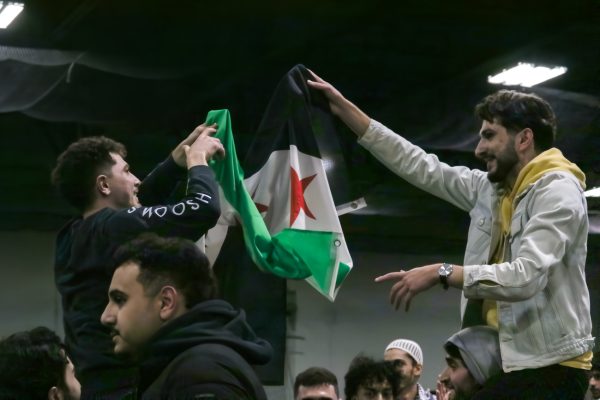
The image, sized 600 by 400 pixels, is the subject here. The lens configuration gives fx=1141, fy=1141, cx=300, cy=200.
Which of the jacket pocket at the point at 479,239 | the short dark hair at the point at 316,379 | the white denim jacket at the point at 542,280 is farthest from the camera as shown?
the short dark hair at the point at 316,379

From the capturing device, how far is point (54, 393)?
2.90 metres

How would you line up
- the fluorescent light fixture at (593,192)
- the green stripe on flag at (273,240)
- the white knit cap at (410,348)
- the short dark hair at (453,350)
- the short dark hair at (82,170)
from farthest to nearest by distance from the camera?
the fluorescent light fixture at (593,192) → the white knit cap at (410,348) → the green stripe on flag at (273,240) → the short dark hair at (82,170) → the short dark hair at (453,350)

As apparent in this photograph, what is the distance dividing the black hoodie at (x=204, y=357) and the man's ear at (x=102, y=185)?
1031mm

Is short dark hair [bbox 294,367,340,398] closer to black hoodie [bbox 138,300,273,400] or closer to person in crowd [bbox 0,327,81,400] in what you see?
person in crowd [bbox 0,327,81,400]

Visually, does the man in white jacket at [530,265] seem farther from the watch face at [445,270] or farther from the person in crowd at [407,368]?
the person in crowd at [407,368]

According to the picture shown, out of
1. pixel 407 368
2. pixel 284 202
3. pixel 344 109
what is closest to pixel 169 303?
pixel 284 202

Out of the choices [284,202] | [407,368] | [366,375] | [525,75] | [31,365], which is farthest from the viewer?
[525,75]

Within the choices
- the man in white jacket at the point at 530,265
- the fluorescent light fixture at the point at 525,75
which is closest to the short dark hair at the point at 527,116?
the man in white jacket at the point at 530,265

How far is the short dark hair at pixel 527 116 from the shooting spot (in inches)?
133

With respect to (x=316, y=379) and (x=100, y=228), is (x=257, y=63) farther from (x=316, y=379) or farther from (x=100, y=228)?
(x=100, y=228)

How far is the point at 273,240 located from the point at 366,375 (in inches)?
67.4

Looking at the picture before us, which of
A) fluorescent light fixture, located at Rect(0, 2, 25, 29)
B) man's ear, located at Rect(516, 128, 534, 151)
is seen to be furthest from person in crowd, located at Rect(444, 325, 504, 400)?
fluorescent light fixture, located at Rect(0, 2, 25, 29)

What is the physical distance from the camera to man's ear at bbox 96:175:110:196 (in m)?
3.43

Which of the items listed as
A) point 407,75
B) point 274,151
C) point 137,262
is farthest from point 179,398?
point 407,75
